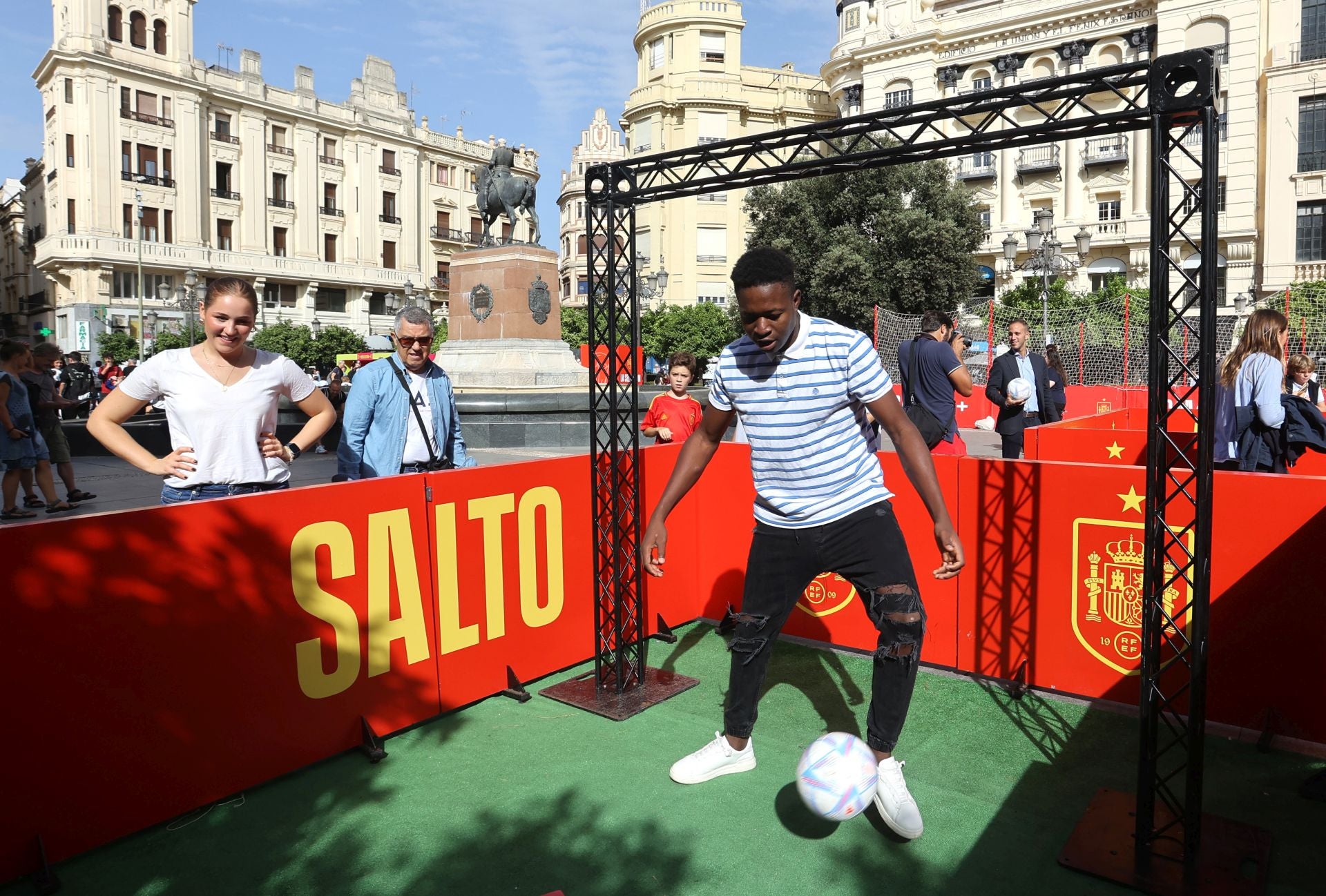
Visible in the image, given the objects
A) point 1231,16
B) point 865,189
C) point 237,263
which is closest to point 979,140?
point 865,189

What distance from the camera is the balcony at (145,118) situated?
48281mm

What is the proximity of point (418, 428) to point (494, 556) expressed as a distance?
85cm

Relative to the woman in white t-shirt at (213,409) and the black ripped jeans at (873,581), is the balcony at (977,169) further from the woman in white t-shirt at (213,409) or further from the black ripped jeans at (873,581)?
the woman in white t-shirt at (213,409)

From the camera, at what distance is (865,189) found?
41781 millimetres

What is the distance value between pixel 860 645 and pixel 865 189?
3915 centimetres

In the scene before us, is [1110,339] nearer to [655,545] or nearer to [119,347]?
[655,545]

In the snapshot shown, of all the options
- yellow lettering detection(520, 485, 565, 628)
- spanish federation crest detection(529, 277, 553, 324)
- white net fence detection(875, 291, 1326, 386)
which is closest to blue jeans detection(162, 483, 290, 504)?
yellow lettering detection(520, 485, 565, 628)

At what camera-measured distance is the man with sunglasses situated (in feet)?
16.6

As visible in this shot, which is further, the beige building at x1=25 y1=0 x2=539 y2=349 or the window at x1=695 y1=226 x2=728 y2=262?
the window at x1=695 y1=226 x2=728 y2=262

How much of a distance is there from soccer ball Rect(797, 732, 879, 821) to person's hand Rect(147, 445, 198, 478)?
2.80 m

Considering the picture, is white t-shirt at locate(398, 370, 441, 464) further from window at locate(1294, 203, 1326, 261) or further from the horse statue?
window at locate(1294, 203, 1326, 261)

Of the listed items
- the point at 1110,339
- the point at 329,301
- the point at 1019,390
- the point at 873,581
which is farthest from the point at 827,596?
the point at 329,301

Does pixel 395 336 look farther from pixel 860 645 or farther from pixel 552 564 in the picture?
pixel 860 645

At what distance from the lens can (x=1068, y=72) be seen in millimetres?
44688
